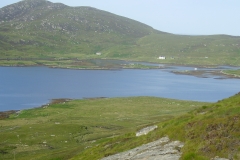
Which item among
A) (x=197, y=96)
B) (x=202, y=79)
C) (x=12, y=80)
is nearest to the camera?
(x=197, y=96)

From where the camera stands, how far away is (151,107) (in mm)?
100812

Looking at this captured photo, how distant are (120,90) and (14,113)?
6378cm

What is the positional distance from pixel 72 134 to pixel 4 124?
23631 millimetres

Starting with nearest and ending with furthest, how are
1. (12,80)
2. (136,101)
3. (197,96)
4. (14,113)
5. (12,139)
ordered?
1. (12,139)
2. (14,113)
3. (136,101)
4. (197,96)
5. (12,80)

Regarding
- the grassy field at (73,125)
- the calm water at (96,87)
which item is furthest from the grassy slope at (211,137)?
the calm water at (96,87)

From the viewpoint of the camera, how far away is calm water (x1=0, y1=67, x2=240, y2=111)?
415 ft

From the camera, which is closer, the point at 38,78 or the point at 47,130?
the point at 47,130

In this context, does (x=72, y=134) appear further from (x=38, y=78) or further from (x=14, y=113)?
(x=38, y=78)

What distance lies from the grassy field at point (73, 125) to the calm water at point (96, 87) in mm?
20260

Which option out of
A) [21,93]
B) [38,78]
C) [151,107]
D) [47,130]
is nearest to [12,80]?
[38,78]

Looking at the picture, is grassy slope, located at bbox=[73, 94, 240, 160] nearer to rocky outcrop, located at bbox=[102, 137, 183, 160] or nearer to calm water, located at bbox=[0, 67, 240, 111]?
rocky outcrop, located at bbox=[102, 137, 183, 160]

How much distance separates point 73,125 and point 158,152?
48.4 metres

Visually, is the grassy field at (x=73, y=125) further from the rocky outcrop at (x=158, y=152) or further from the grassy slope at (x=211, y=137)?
the grassy slope at (x=211, y=137)

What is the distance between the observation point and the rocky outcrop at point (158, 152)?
58.1ft
